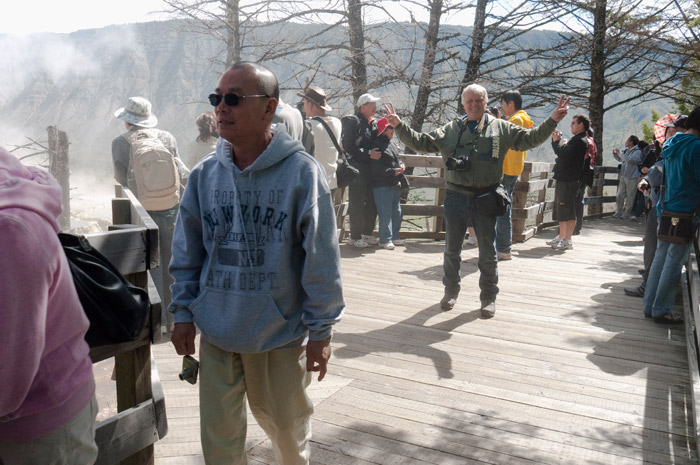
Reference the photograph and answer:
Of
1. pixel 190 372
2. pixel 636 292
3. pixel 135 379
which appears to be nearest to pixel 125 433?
pixel 135 379

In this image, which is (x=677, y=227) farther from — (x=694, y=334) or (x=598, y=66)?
(x=598, y=66)

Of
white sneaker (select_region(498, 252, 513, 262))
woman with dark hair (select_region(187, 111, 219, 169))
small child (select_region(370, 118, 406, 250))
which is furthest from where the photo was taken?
white sneaker (select_region(498, 252, 513, 262))

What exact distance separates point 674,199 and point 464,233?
1.73m

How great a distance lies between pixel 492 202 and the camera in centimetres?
509

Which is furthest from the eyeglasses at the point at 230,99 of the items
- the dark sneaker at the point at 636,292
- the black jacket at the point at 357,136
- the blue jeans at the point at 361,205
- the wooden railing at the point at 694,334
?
the blue jeans at the point at 361,205

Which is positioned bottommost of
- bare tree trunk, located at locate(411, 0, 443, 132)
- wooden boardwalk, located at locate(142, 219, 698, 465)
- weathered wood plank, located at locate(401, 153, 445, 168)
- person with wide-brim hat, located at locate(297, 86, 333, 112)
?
wooden boardwalk, located at locate(142, 219, 698, 465)

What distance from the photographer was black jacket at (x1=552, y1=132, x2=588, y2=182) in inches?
345

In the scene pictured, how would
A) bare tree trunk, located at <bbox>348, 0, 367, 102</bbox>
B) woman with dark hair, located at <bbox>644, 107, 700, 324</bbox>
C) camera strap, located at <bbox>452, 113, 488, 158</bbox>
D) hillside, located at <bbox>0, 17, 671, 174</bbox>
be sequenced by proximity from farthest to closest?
hillside, located at <bbox>0, 17, 671, 174</bbox> < bare tree trunk, located at <bbox>348, 0, 367, 102</bbox> < camera strap, located at <bbox>452, 113, 488, 158</bbox> < woman with dark hair, located at <bbox>644, 107, 700, 324</bbox>

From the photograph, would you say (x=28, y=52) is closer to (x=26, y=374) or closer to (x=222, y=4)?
(x=222, y=4)

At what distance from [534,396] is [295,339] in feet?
7.46

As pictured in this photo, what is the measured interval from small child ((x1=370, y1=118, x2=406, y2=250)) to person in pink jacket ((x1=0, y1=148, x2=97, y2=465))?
6507 millimetres

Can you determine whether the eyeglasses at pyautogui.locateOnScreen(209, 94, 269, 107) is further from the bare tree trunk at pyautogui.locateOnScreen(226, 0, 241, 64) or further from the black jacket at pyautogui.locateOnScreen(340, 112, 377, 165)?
the bare tree trunk at pyautogui.locateOnScreen(226, 0, 241, 64)

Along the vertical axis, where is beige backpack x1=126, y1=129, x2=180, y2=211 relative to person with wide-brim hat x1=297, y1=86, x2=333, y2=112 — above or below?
below

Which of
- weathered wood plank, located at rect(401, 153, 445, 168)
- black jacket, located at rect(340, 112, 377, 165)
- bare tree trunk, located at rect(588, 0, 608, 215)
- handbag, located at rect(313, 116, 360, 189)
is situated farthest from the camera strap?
bare tree trunk, located at rect(588, 0, 608, 215)
